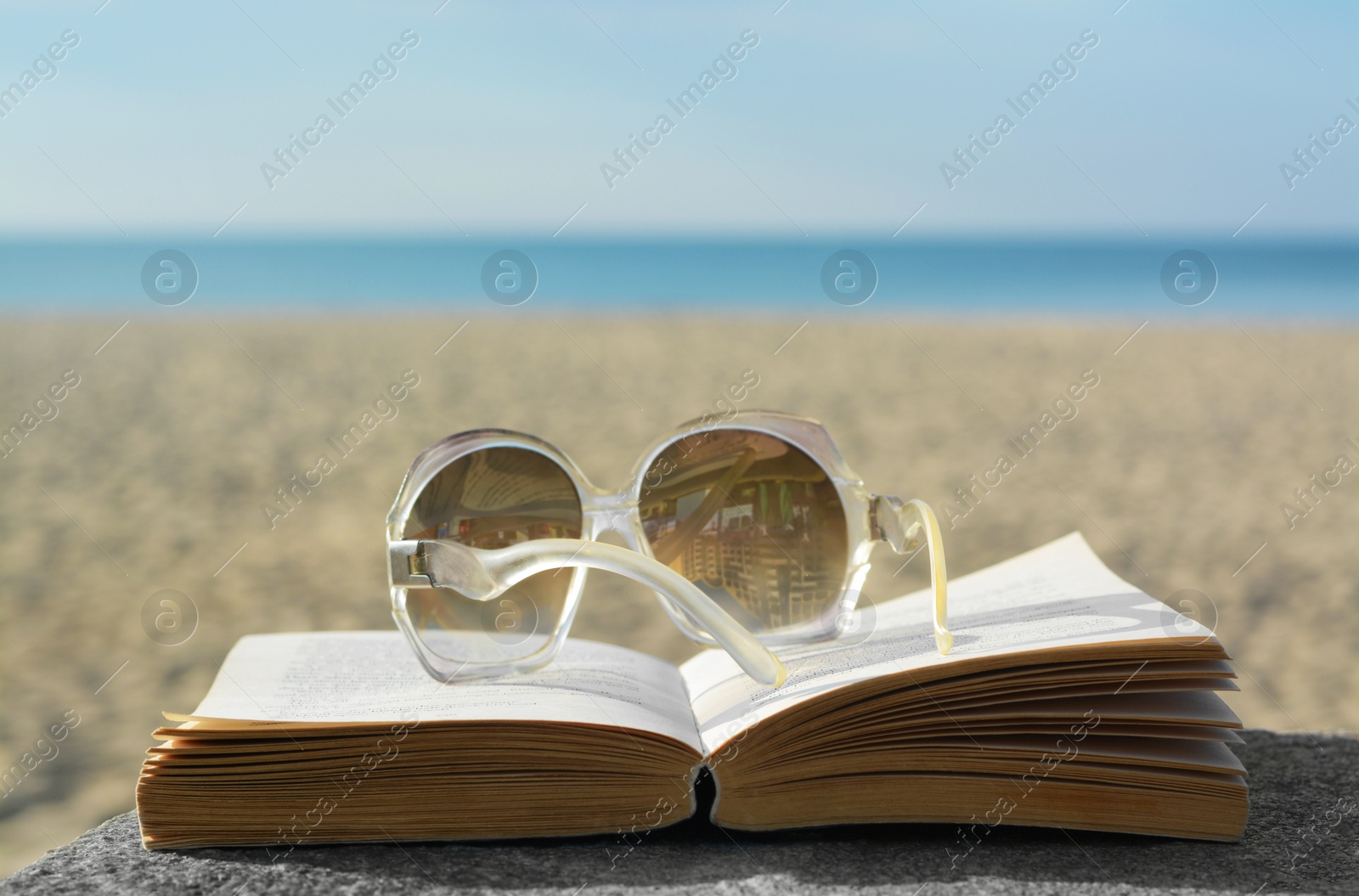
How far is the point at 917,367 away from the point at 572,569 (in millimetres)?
6814

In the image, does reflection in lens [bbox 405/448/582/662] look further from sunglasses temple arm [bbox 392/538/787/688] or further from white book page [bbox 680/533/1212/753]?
white book page [bbox 680/533/1212/753]

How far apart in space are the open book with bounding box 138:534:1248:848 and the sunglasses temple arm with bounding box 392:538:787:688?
0.27 ft

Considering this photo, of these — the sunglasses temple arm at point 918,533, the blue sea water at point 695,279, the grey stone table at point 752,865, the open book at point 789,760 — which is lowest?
the grey stone table at point 752,865

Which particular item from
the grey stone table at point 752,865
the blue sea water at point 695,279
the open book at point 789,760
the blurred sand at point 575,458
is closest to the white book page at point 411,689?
the open book at point 789,760

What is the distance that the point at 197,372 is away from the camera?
7.25 meters

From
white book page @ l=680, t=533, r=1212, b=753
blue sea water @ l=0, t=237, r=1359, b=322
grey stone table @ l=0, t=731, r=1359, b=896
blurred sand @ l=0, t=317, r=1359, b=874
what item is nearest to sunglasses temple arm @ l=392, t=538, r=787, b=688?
white book page @ l=680, t=533, r=1212, b=753

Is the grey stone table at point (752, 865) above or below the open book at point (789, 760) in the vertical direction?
below

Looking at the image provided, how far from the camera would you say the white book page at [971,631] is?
3.02ft

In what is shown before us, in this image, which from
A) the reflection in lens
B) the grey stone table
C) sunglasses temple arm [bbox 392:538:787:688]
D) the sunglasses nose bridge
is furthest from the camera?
the sunglasses nose bridge

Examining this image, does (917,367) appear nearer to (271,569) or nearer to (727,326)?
(727,326)

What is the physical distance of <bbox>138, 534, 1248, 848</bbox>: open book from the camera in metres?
Answer: 0.87

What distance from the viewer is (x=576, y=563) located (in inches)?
39.6

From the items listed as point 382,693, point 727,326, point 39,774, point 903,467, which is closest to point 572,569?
point 382,693

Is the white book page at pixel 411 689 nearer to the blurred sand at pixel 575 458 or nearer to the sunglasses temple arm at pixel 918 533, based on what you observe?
the sunglasses temple arm at pixel 918 533
